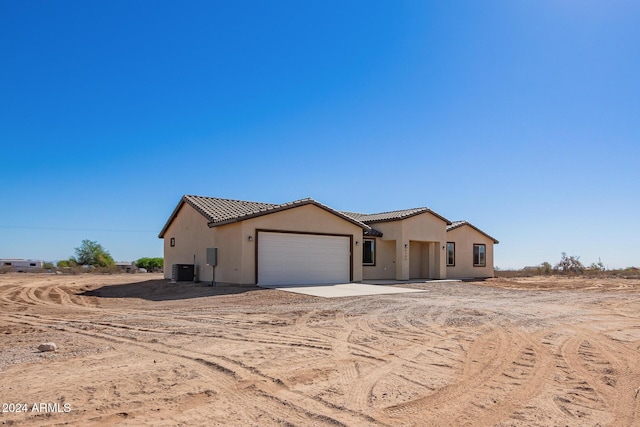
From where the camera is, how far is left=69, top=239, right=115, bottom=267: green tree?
2003 inches

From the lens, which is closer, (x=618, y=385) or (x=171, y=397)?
(x=171, y=397)

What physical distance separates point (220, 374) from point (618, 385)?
4520mm

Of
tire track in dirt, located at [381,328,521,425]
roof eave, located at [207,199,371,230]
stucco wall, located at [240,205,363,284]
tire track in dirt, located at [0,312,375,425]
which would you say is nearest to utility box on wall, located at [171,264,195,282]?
roof eave, located at [207,199,371,230]

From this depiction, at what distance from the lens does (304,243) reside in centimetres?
1947

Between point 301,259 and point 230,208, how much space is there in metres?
4.25

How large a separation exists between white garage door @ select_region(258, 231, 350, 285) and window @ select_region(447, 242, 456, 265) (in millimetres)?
9667

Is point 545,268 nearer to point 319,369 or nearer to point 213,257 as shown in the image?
point 213,257

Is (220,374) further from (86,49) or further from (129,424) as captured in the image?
(86,49)

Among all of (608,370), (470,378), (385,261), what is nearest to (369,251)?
(385,261)

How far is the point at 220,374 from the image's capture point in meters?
5.12

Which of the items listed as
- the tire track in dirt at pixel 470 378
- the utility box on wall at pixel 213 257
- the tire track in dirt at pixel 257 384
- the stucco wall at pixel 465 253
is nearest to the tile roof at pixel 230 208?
the utility box on wall at pixel 213 257

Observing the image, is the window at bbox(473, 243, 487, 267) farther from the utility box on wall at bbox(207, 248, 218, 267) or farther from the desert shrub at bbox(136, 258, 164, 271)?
the desert shrub at bbox(136, 258, 164, 271)

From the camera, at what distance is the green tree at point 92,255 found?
50.9 meters

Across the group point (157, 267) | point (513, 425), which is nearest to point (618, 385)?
point (513, 425)
